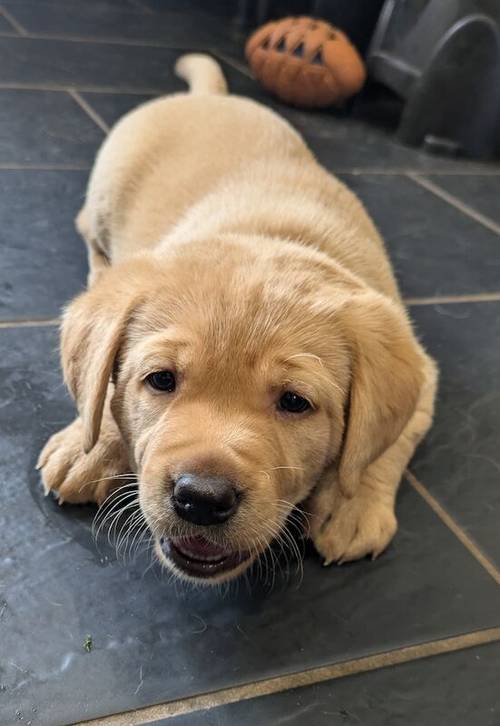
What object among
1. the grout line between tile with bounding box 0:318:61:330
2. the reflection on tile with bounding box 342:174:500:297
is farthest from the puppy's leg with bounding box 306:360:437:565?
the reflection on tile with bounding box 342:174:500:297

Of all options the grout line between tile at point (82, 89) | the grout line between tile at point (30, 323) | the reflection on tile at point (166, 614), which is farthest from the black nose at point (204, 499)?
the grout line between tile at point (82, 89)

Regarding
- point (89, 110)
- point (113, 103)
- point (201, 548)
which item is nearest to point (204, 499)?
point (201, 548)

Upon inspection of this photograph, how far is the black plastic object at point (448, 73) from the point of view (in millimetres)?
4465

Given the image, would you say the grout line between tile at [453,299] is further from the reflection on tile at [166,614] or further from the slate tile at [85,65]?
the slate tile at [85,65]

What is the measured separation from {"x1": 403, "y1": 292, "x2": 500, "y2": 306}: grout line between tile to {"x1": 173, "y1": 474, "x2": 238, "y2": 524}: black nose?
170 cm

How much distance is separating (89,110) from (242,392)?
125 inches

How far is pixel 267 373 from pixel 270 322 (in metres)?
0.11

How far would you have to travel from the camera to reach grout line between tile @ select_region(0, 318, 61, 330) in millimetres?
2483

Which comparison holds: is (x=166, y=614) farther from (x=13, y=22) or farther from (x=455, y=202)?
(x=13, y=22)

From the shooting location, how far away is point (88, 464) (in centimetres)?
193

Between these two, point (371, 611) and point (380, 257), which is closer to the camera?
point (371, 611)

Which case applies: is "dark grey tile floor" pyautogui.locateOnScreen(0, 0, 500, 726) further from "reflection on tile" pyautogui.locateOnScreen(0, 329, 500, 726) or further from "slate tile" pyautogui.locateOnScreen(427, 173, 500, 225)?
"slate tile" pyautogui.locateOnScreen(427, 173, 500, 225)

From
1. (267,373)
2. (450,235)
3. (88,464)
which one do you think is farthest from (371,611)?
(450,235)

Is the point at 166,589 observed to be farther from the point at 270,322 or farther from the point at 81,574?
the point at 270,322
